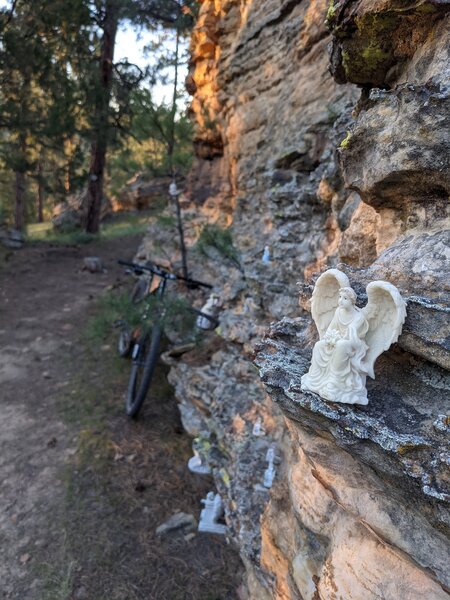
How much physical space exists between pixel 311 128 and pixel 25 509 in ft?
18.2

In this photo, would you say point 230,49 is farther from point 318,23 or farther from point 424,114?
point 424,114

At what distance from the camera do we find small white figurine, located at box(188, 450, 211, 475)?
15.9 ft

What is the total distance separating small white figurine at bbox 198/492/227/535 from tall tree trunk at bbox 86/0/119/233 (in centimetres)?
1085

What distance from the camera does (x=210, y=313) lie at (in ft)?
19.3

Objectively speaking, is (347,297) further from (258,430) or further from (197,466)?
(197,466)

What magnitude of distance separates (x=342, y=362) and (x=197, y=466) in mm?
3808

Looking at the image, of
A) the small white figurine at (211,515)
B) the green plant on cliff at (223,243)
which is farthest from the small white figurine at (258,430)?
the green plant on cliff at (223,243)

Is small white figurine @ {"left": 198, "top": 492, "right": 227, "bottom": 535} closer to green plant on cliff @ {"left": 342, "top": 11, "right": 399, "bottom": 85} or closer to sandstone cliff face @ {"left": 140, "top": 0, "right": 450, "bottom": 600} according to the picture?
sandstone cliff face @ {"left": 140, "top": 0, "right": 450, "bottom": 600}

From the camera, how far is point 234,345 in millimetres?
4879

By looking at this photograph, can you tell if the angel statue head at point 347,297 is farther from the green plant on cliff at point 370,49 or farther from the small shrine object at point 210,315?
the small shrine object at point 210,315

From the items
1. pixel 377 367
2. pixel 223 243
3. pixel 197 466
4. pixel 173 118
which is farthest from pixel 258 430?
pixel 173 118

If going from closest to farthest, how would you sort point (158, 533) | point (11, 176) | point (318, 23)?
1. point (158, 533)
2. point (318, 23)
3. point (11, 176)

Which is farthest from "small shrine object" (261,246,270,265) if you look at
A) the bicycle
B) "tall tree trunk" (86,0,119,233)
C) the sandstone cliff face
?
"tall tree trunk" (86,0,119,233)

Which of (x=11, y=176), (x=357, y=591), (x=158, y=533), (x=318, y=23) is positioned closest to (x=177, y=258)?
(x=318, y=23)
